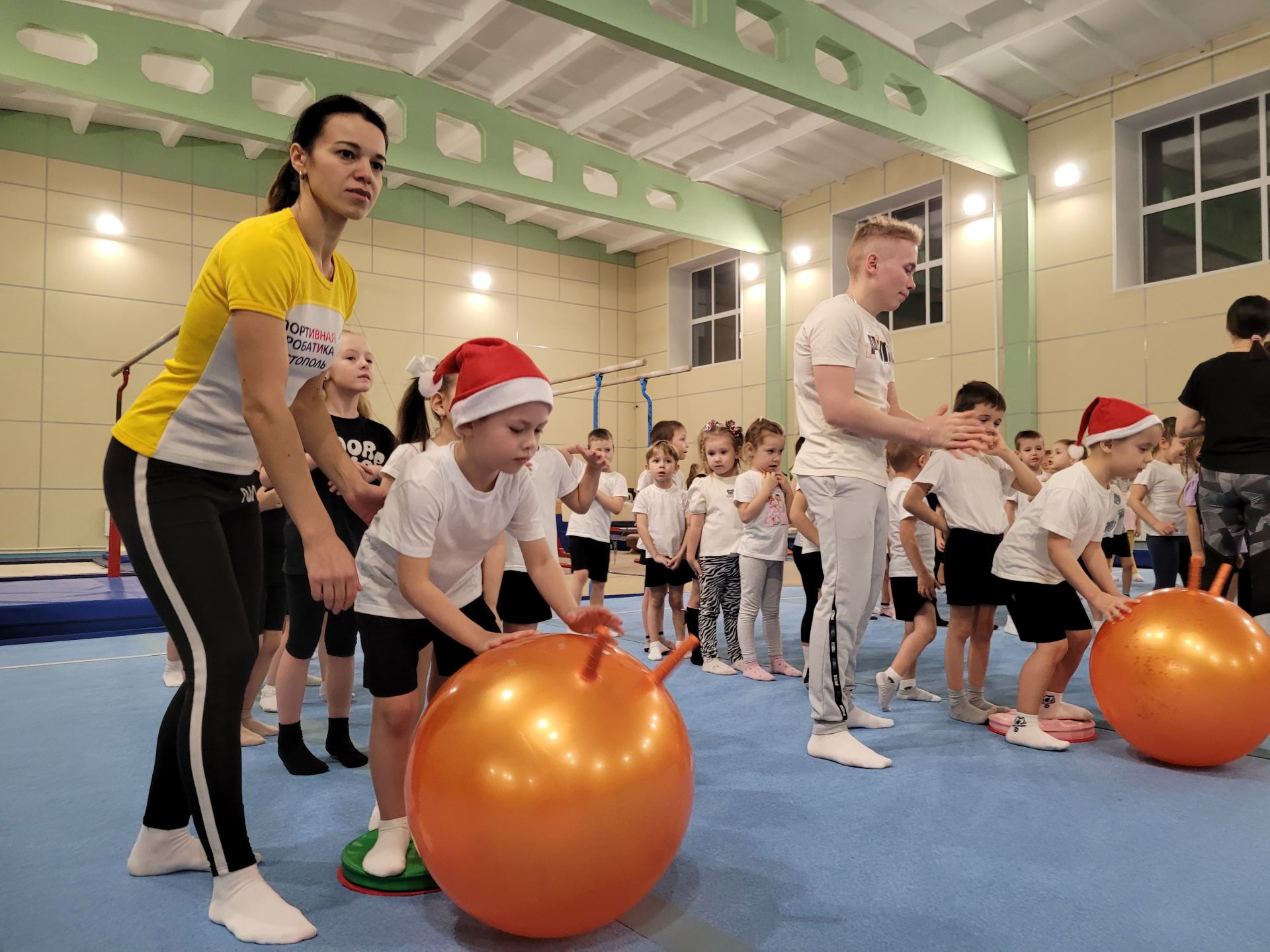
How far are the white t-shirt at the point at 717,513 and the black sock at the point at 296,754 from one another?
2.60m

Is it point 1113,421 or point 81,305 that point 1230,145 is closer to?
point 1113,421

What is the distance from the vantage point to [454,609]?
186 centimetres

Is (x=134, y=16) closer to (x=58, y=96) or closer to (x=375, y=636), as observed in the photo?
(x=58, y=96)

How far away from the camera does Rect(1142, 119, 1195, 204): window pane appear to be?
352 inches

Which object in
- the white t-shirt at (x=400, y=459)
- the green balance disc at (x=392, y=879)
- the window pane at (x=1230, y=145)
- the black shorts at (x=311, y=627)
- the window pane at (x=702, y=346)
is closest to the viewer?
the green balance disc at (x=392, y=879)

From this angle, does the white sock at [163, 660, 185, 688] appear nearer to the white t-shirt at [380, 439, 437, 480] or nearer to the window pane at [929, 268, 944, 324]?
the white t-shirt at [380, 439, 437, 480]


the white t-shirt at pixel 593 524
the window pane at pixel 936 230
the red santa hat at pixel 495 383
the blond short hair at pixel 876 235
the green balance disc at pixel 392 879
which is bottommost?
the green balance disc at pixel 392 879

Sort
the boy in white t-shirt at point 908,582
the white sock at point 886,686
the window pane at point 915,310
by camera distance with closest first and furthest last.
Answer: the white sock at point 886,686 < the boy in white t-shirt at point 908,582 < the window pane at point 915,310

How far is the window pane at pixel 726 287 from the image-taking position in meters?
14.8

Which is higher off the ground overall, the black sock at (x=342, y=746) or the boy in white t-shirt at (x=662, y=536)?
the boy in white t-shirt at (x=662, y=536)

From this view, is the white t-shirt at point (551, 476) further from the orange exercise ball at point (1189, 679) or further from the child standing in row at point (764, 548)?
the orange exercise ball at point (1189, 679)

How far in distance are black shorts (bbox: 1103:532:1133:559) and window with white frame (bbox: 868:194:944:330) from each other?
545cm

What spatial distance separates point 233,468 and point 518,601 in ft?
5.86

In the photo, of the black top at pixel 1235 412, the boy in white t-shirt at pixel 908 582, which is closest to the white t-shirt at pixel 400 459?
the boy in white t-shirt at pixel 908 582
